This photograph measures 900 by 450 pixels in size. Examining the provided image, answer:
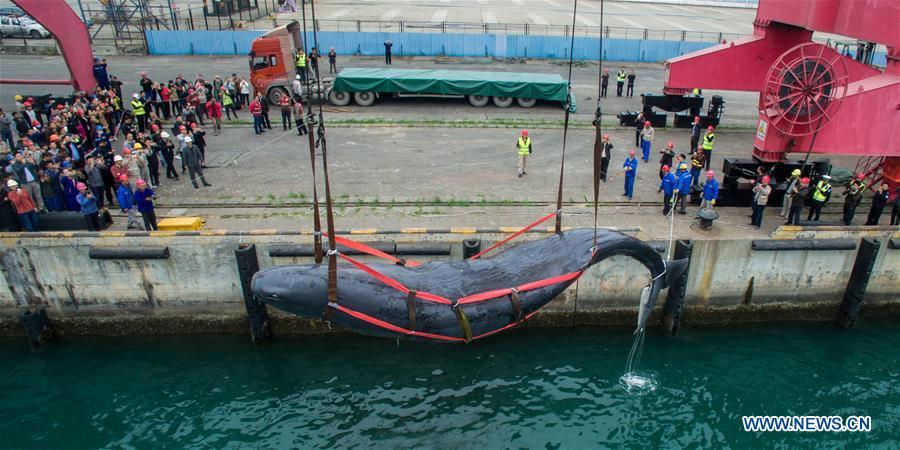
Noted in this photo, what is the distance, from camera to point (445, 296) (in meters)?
10.4

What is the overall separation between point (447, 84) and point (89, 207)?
729 inches

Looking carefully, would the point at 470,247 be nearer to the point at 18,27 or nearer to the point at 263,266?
the point at 263,266

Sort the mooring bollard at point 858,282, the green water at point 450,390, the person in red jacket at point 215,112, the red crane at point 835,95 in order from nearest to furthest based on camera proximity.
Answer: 1. the green water at point 450,390
2. the mooring bollard at point 858,282
3. the red crane at point 835,95
4. the person in red jacket at point 215,112

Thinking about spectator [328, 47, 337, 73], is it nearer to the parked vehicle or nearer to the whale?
the parked vehicle

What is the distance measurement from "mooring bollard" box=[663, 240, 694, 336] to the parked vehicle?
164ft

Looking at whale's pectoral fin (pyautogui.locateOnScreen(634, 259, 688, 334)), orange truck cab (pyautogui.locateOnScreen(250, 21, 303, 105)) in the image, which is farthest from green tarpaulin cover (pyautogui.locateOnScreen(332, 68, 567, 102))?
whale's pectoral fin (pyautogui.locateOnScreen(634, 259, 688, 334))

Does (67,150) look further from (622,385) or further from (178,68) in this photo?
(178,68)

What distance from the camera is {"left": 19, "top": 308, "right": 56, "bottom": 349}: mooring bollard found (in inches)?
575

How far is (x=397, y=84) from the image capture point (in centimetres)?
2961

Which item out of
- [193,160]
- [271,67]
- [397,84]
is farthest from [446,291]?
[271,67]

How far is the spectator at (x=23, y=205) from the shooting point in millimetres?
15211

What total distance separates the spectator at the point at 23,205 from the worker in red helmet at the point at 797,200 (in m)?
21.5

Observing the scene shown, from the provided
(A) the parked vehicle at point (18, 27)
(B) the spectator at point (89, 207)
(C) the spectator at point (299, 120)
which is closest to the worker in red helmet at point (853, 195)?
(C) the spectator at point (299, 120)

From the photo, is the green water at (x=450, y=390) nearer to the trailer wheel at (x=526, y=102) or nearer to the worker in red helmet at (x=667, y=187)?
the worker in red helmet at (x=667, y=187)
